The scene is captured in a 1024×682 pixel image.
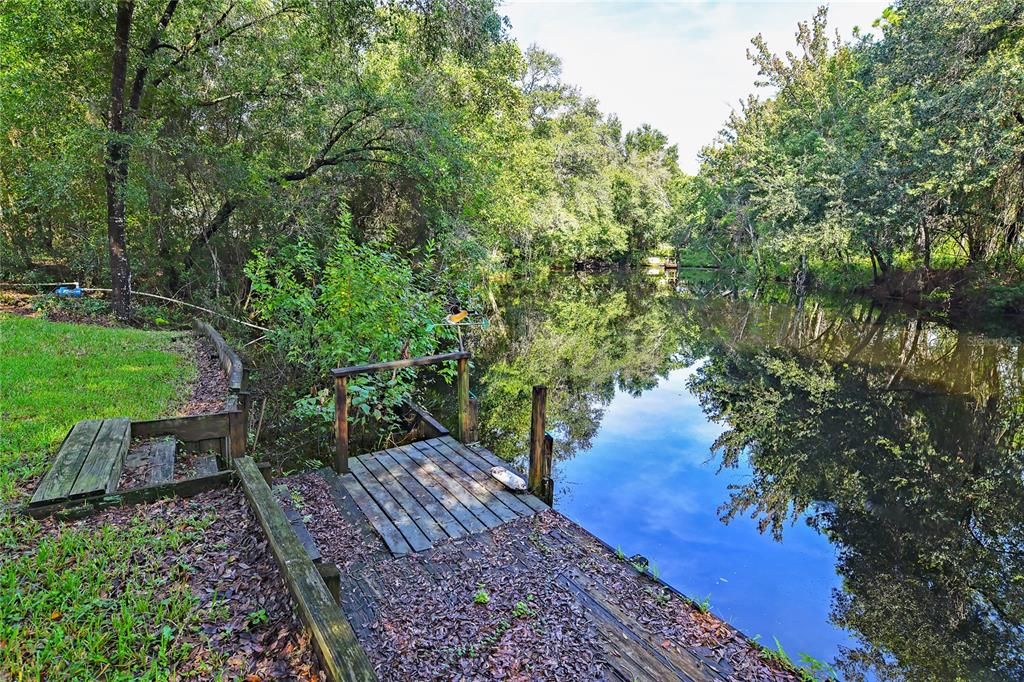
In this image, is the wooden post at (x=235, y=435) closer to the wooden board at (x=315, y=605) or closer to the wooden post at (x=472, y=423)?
the wooden board at (x=315, y=605)

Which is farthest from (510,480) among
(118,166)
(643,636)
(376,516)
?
(118,166)

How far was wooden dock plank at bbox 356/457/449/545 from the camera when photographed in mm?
4964

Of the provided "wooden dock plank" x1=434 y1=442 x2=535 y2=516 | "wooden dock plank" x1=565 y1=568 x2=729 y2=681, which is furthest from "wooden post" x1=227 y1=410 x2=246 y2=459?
"wooden dock plank" x1=565 y1=568 x2=729 y2=681

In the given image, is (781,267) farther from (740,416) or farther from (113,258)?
(113,258)

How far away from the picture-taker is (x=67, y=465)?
12.3ft

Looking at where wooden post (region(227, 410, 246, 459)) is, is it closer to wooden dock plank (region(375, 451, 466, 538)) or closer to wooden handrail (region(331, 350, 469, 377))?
wooden handrail (region(331, 350, 469, 377))

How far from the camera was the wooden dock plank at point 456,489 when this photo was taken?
17.2 feet

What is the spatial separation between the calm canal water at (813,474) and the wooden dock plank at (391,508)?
253cm

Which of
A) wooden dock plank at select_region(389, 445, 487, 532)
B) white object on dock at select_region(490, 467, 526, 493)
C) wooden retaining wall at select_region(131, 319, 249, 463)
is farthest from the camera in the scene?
white object on dock at select_region(490, 467, 526, 493)

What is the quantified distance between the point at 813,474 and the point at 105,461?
8747 millimetres

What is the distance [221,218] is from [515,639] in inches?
536

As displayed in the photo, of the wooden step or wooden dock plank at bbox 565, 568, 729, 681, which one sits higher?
the wooden step

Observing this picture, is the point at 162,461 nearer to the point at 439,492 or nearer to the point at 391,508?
the point at 391,508

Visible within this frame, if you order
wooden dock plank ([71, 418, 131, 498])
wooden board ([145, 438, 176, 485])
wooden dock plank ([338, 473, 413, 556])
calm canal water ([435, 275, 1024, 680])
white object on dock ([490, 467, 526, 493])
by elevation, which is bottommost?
calm canal water ([435, 275, 1024, 680])
